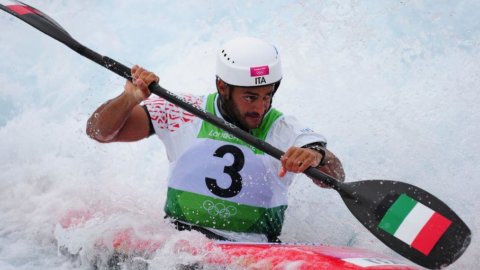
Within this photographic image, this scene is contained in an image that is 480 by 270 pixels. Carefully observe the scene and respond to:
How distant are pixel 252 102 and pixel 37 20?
1.34m

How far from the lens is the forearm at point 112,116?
3.24 m

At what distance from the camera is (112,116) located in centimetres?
325

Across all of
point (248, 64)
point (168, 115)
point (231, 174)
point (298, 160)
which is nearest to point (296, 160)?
point (298, 160)

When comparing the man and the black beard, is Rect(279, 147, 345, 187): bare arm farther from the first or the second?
the black beard

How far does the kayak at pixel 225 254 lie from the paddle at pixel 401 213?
0.32 ft

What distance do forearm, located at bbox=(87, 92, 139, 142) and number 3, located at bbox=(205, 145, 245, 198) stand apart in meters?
0.44

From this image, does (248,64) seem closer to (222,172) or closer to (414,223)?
(222,172)

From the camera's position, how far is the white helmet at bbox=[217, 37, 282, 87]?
3.26m

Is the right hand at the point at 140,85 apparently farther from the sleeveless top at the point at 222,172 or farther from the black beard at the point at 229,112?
the black beard at the point at 229,112

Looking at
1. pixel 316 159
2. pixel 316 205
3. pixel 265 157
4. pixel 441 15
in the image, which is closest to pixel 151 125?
pixel 265 157

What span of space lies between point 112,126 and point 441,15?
489 centimetres

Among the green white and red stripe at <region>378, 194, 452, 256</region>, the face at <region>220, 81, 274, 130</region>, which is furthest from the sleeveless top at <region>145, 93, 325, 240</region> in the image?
the green white and red stripe at <region>378, 194, 452, 256</region>

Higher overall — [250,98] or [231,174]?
[250,98]

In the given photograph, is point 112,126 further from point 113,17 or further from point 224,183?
point 113,17
